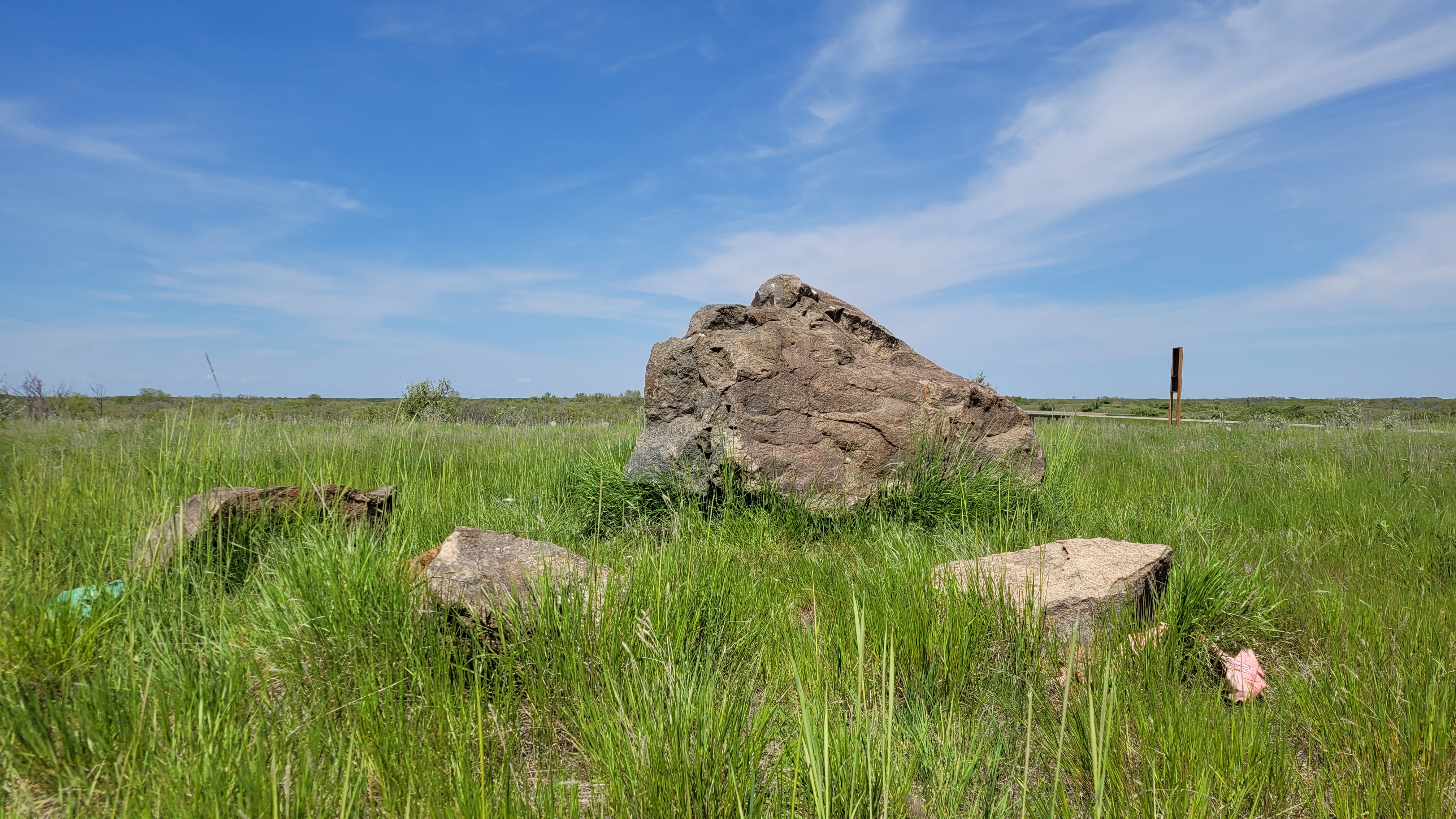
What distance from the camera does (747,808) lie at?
1.65 m

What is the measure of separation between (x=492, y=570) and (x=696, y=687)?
937mm

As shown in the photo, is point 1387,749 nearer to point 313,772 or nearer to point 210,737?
point 313,772

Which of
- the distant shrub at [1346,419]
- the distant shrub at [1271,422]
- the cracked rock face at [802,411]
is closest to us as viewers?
the cracked rock face at [802,411]

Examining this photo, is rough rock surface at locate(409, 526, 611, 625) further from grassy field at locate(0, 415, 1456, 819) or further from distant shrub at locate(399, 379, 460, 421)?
distant shrub at locate(399, 379, 460, 421)

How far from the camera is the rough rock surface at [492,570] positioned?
7.75 feet

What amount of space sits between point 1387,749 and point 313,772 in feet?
9.66

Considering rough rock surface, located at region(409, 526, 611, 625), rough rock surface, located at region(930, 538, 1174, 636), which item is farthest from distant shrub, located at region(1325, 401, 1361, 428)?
rough rock surface, located at region(409, 526, 611, 625)

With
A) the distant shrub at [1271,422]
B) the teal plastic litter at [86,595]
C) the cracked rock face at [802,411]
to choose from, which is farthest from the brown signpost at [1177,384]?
the teal plastic litter at [86,595]

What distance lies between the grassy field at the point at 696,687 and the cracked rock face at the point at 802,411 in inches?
26.6

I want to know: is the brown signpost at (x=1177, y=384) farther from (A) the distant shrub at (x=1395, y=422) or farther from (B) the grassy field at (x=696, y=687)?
(B) the grassy field at (x=696, y=687)

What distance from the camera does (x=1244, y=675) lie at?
2.61m

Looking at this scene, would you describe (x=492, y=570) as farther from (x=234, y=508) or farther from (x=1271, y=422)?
(x=1271, y=422)

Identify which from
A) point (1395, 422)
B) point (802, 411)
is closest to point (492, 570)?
point (802, 411)

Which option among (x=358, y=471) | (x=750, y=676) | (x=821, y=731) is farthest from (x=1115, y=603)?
(x=358, y=471)
